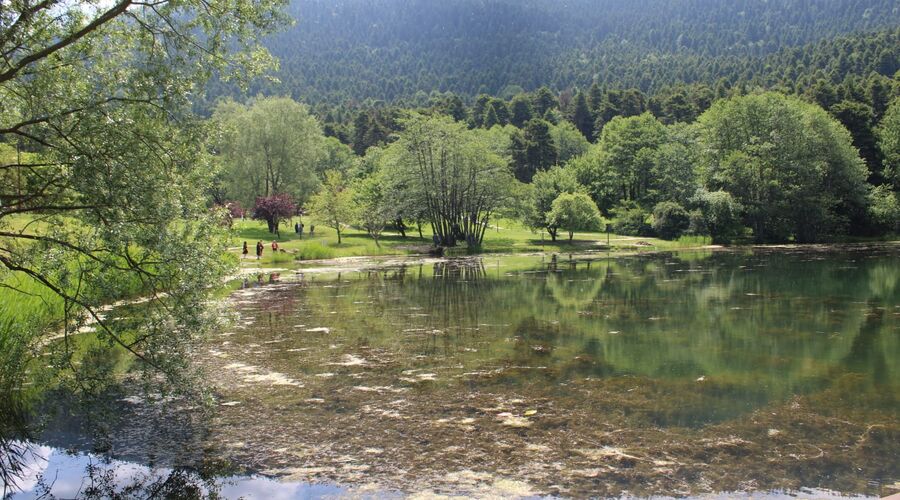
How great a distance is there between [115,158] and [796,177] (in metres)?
69.9

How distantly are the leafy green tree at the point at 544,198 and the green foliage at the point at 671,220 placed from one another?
9.67 meters

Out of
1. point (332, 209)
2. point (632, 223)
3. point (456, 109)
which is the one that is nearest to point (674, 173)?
point (632, 223)

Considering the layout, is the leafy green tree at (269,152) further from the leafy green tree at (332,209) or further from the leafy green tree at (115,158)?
the leafy green tree at (115,158)

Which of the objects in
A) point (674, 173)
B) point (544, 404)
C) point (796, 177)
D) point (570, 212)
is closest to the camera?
point (544, 404)

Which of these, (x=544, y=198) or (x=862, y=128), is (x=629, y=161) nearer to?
(x=544, y=198)

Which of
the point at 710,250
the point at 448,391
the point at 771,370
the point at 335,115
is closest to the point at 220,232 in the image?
the point at 448,391

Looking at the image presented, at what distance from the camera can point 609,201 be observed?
8350 centimetres

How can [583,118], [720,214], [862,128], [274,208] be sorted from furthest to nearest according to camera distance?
[583,118] → [862,128] → [720,214] → [274,208]

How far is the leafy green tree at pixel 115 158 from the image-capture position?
8516 millimetres

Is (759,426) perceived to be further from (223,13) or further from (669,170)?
(669,170)

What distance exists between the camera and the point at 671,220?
67812 millimetres

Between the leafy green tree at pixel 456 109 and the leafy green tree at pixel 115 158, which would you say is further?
the leafy green tree at pixel 456 109

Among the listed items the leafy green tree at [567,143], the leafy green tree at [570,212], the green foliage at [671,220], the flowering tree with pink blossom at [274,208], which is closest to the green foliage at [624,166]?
the green foliage at [671,220]

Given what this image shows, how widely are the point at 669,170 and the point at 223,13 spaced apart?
71464 millimetres
